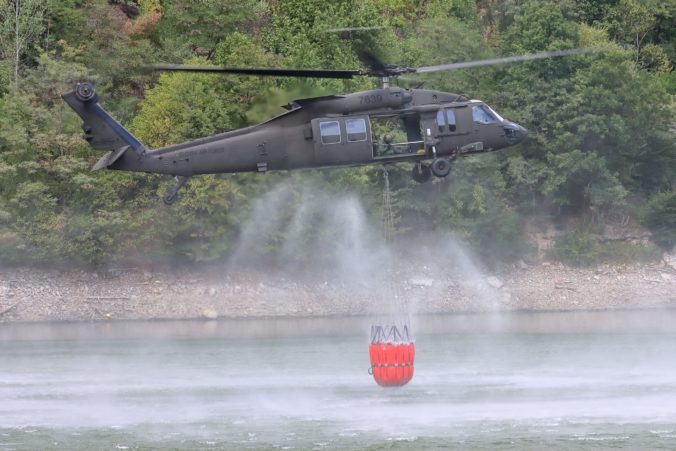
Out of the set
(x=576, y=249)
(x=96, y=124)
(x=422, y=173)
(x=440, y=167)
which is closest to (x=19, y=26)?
(x=576, y=249)

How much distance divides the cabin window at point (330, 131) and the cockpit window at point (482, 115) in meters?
3.50

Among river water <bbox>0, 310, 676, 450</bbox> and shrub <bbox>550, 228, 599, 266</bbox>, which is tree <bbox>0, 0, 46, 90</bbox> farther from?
shrub <bbox>550, 228, 599, 266</bbox>

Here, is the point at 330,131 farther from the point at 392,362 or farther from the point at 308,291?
the point at 308,291

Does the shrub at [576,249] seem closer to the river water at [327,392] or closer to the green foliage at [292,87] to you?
the green foliage at [292,87]

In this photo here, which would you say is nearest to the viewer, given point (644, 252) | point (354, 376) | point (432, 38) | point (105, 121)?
point (105, 121)

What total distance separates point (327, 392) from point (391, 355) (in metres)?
2.65

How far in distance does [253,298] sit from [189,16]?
16.5 meters

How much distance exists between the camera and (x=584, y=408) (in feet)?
112

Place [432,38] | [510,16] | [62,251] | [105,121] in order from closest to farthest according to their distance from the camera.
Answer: [105,121]
[62,251]
[432,38]
[510,16]

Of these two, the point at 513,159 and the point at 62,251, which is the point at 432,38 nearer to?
the point at 513,159

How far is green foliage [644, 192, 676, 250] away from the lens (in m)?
61.0

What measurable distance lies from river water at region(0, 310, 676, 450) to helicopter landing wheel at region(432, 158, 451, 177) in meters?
5.54

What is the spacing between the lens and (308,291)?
57156 millimetres

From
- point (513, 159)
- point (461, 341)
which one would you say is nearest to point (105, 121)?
point (461, 341)
